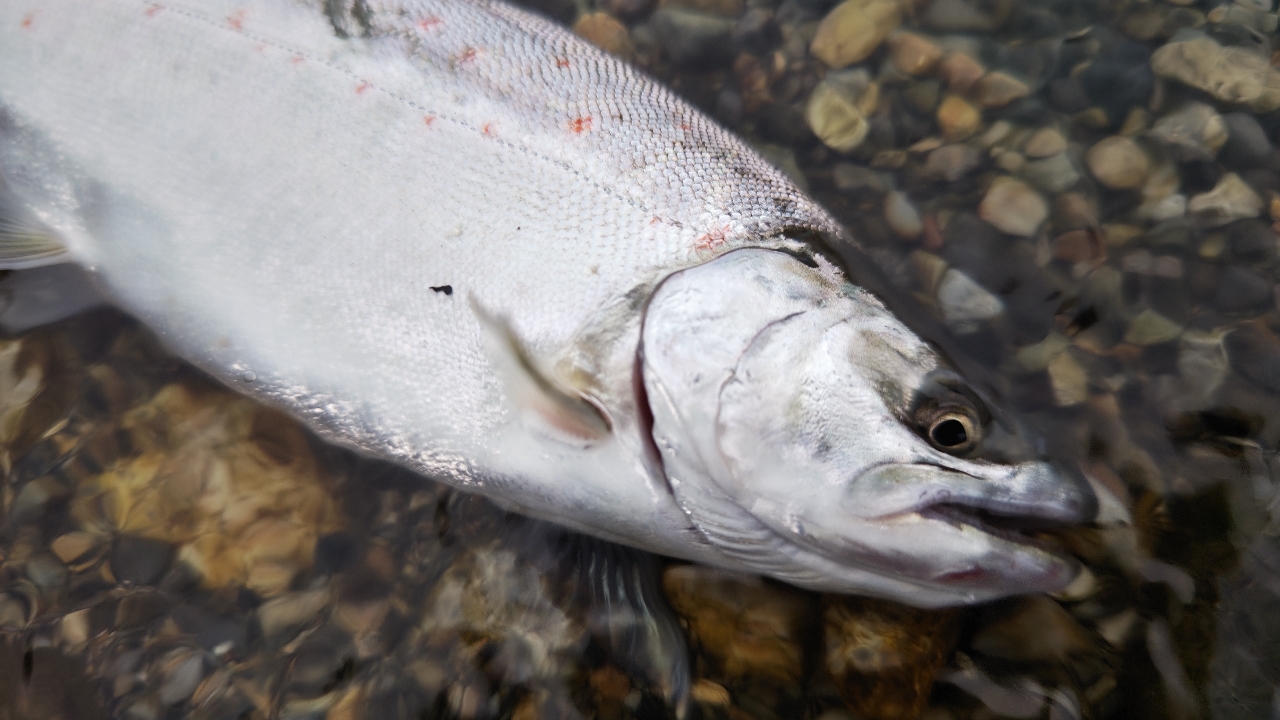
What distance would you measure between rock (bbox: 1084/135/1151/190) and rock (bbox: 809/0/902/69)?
33.2 inches

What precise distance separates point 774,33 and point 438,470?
6.69ft

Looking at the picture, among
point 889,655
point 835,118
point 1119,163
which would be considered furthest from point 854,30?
point 889,655

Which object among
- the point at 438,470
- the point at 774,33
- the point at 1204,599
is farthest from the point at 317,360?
the point at 1204,599

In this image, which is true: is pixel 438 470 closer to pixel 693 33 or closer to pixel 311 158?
pixel 311 158

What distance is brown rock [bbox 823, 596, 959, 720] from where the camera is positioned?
5.97 feet

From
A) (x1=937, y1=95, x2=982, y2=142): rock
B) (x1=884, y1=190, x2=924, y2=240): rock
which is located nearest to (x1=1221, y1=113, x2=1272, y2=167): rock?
(x1=937, y1=95, x2=982, y2=142): rock

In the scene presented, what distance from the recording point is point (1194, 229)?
235 centimetres

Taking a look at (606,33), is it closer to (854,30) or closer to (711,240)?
(854,30)

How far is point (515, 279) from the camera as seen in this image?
1.81 meters

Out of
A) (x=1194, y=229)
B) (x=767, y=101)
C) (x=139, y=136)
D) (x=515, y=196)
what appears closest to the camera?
(x=515, y=196)

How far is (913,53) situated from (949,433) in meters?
1.72

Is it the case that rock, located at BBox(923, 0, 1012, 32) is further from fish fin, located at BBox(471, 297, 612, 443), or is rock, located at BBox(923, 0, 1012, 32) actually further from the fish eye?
fish fin, located at BBox(471, 297, 612, 443)

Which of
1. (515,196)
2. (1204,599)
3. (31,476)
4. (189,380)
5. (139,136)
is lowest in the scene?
(31,476)

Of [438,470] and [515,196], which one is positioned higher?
[515,196]
